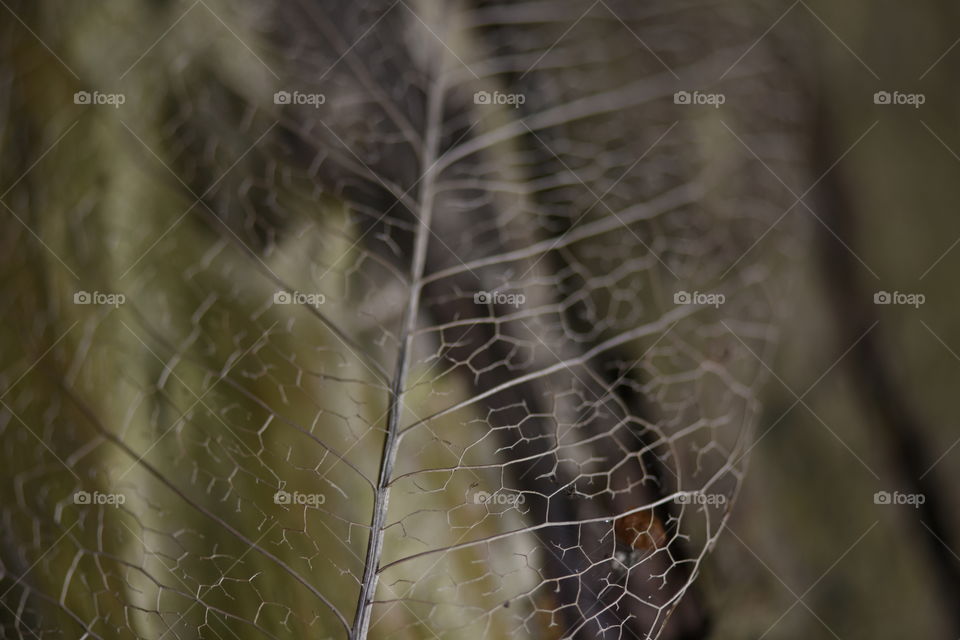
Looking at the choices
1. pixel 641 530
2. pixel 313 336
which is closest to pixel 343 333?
pixel 313 336

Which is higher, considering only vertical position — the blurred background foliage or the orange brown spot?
the blurred background foliage

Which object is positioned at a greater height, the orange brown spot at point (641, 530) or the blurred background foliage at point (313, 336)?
the blurred background foliage at point (313, 336)

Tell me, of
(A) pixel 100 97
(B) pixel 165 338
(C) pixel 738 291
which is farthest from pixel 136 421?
(C) pixel 738 291

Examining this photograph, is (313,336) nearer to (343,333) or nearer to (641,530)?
(343,333)

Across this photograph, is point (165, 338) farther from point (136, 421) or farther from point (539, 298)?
point (539, 298)

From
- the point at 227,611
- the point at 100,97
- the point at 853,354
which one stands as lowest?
the point at 227,611

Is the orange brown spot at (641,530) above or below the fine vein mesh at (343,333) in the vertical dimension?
below

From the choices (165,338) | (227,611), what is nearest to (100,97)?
(165,338)

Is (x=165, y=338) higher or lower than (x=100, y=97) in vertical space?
lower
